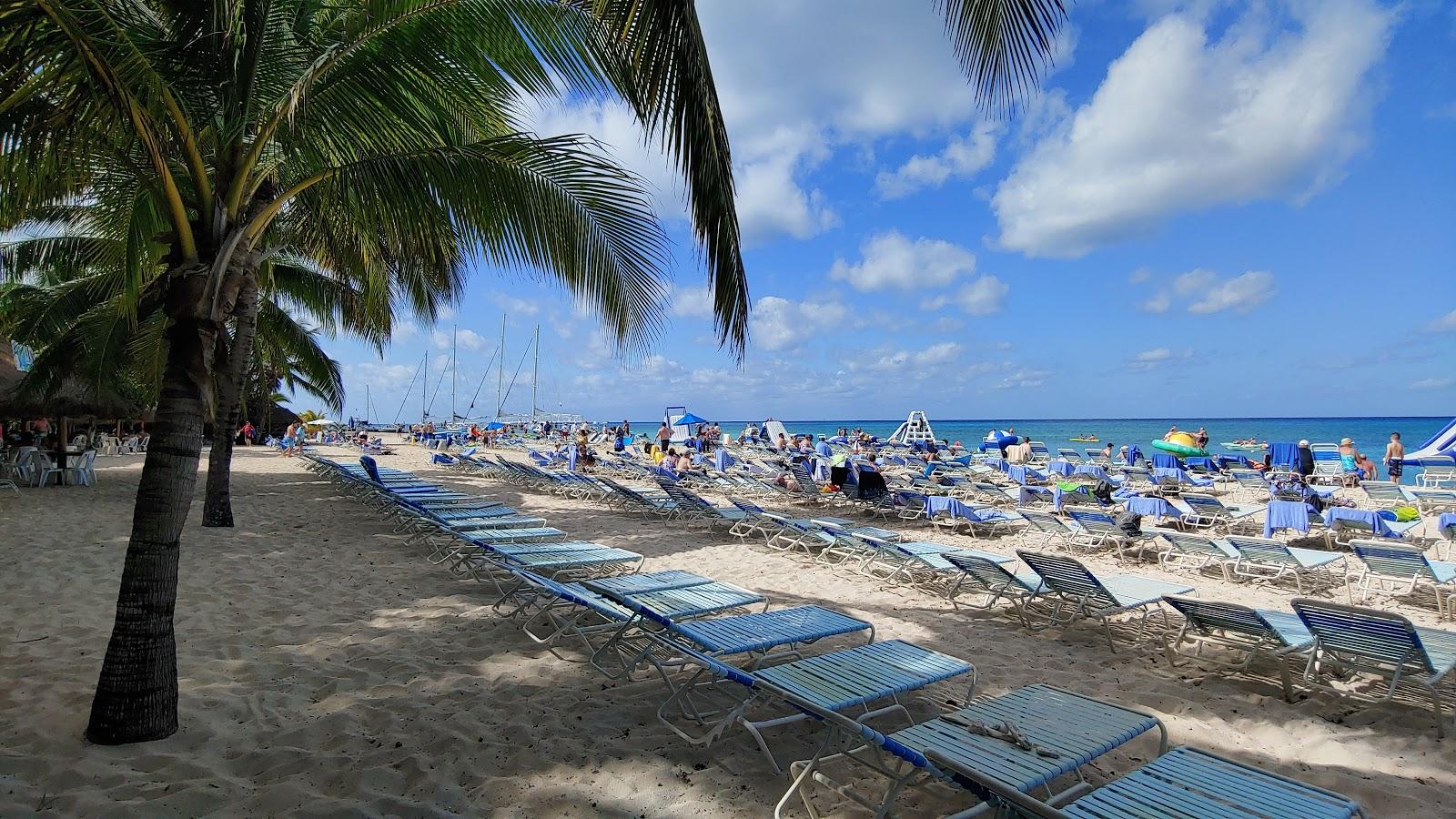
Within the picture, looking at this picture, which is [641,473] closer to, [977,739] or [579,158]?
[579,158]

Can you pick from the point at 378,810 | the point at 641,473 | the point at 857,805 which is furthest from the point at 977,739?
the point at 641,473

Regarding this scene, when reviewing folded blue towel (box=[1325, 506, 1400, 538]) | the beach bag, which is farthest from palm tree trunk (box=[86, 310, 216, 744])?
folded blue towel (box=[1325, 506, 1400, 538])

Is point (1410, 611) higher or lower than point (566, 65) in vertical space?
lower

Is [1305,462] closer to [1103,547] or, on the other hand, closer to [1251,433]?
[1103,547]

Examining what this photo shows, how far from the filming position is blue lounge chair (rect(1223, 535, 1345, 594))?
6.18 meters

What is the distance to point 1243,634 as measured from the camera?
429 cm

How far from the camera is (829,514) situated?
1152 cm

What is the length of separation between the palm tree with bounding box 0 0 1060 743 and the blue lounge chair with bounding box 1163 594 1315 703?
333 cm

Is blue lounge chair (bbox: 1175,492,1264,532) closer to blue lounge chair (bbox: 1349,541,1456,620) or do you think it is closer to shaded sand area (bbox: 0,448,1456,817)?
blue lounge chair (bbox: 1349,541,1456,620)

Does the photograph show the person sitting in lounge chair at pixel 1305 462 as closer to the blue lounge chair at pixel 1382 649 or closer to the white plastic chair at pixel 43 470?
the blue lounge chair at pixel 1382 649

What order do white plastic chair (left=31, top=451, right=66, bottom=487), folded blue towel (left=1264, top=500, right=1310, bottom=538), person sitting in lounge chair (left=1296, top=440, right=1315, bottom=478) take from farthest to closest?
person sitting in lounge chair (left=1296, top=440, right=1315, bottom=478) → white plastic chair (left=31, top=451, right=66, bottom=487) → folded blue towel (left=1264, top=500, right=1310, bottom=538)

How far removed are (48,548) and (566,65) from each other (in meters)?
7.22

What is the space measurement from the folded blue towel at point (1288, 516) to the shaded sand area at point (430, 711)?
2.35 metres

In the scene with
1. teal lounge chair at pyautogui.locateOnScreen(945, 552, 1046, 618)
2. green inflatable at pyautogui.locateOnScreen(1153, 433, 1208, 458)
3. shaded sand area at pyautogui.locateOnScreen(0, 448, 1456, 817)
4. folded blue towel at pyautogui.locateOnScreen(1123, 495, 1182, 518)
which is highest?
green inflatable at pyautogui.locateOnScreen(1153, 433, 1208, 458)
